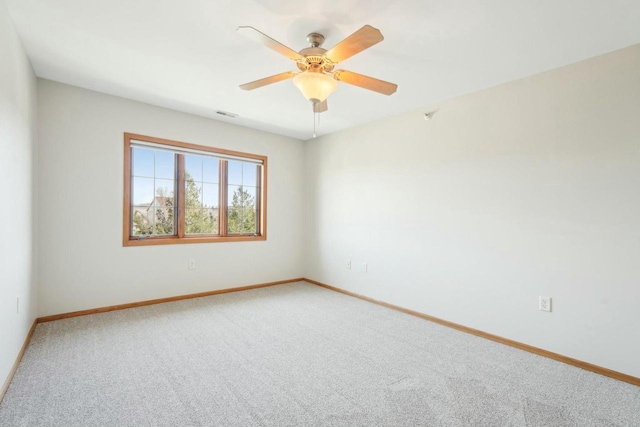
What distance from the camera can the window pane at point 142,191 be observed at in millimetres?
3588

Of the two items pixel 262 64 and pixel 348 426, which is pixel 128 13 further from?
pixel 348 426

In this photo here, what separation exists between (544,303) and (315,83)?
2.49 m

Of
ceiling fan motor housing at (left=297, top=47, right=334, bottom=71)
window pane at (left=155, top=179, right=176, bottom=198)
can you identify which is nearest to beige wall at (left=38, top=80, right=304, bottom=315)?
window pane at (left=155, top=179, right=176, bottom=198)

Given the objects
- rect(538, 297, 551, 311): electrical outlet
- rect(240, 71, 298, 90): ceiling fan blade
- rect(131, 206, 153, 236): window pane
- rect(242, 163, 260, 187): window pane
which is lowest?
rect(538, 297, 551, 311): electrical outlet

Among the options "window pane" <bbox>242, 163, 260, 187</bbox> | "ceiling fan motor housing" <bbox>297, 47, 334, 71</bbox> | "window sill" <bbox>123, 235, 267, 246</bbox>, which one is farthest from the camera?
"window pane" <bbox>242, 163, 260, 187</bbox>

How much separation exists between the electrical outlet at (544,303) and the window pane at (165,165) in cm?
405

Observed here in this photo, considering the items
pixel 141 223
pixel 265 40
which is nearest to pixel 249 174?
pixel 141 223

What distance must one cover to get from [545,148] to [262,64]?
2402 millimetres

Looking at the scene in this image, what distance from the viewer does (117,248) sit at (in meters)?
3.39

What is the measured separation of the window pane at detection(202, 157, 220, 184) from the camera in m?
4.16

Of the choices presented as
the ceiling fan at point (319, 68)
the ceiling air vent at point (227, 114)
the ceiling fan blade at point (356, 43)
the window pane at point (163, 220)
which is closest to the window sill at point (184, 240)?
the window pane at point (163, 220)

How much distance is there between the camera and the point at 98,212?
3262mm

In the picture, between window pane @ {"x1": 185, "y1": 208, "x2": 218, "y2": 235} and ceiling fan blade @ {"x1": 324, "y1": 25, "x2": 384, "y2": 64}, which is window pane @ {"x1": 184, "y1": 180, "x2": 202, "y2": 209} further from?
ceiling fan blade @ {"x1": 324, "y1": 25, "x2": 384, "y2": 64}

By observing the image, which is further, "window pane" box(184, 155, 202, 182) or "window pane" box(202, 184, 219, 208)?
"window pane" box(202, 184, 219, 208)
